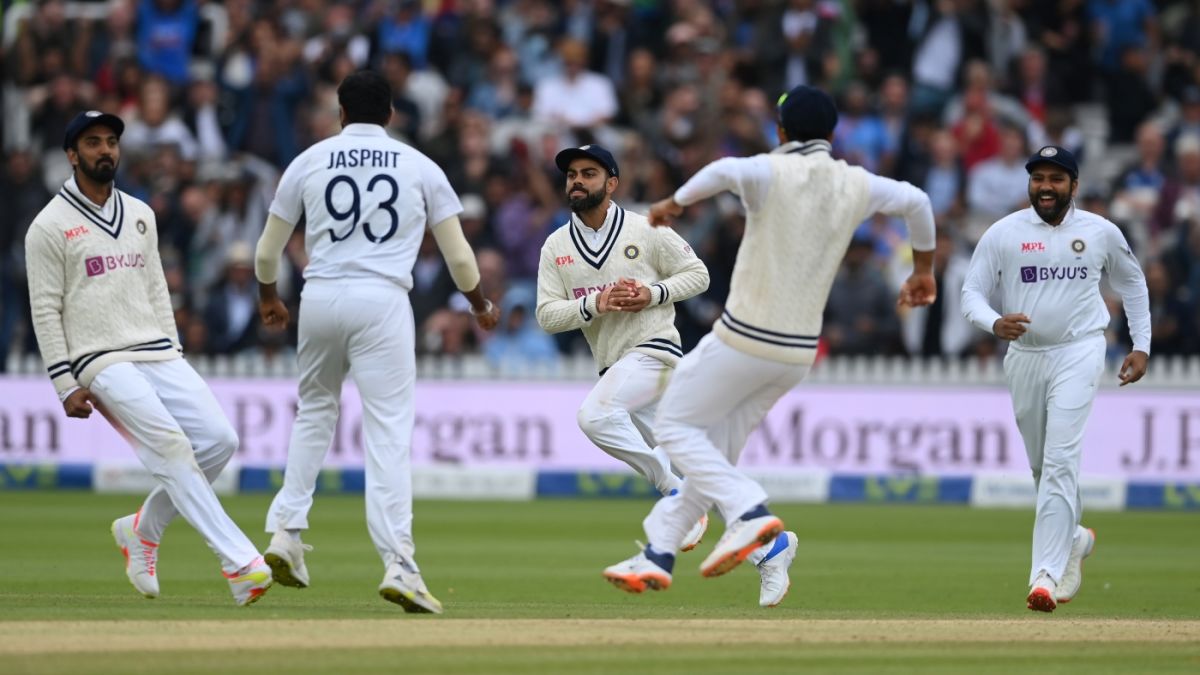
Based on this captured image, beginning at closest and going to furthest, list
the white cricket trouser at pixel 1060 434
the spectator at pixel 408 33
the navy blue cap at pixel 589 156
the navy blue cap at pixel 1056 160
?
1. the white cricket trouser at pixel 1060 434
2. the navy blue cap at pixel 1056 160
3. the navy blue cap at pixel 589 156
4. the spectator at pixel 408 33

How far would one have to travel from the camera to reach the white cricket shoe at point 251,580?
9453 millimetres

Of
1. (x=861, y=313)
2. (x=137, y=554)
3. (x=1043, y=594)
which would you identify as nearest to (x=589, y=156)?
(x=137, y=554)

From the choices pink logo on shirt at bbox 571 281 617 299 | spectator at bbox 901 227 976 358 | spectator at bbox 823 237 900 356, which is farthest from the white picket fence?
pink logo on shirt at bbox 571 281 617 299

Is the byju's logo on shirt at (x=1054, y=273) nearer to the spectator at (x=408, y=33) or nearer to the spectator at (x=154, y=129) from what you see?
the spectator at (x=154, y=129)

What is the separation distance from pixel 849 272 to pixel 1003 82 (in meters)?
Result: 4.38

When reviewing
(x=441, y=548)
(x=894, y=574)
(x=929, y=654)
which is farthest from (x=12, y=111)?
(x=929, y=654)

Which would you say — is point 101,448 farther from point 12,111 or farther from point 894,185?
point 894,185

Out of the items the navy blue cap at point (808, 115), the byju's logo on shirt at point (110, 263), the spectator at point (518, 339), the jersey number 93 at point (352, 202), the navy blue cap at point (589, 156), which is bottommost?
the spectator at point (518, 339)

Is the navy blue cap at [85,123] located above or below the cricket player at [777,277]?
above

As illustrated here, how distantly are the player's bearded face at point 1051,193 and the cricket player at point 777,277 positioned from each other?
6.87 feet

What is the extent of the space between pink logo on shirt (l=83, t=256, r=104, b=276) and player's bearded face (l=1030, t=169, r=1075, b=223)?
4728mm

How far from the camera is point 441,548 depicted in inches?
563

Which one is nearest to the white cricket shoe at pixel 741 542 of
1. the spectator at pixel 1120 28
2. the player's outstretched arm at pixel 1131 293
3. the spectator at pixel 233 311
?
the player's outstretched arm at pixel 1131 293

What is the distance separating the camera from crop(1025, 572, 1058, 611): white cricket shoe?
Answer: 33.8 feet
